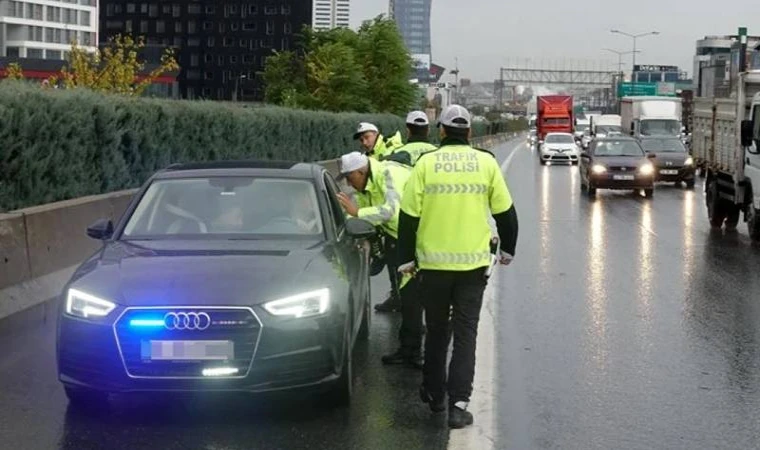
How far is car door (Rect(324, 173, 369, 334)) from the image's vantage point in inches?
310

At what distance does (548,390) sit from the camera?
25.7ft

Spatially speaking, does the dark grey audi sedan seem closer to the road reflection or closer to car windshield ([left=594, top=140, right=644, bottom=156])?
the road reflection

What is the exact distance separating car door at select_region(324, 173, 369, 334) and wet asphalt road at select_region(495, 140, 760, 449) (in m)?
1.11

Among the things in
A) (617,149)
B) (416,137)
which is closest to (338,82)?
(617,149)

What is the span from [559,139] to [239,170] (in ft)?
159

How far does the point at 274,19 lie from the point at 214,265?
142 meters

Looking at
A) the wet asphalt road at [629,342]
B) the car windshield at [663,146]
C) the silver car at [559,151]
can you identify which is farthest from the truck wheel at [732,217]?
the silver car at [559,151]

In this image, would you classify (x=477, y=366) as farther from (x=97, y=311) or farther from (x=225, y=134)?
(x=225, y=134)

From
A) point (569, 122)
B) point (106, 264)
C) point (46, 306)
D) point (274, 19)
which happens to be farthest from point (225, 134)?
point (274, 19)

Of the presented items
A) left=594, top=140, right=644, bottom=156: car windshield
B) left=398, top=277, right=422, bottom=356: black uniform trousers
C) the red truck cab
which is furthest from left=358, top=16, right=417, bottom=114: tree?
left=398, top=277, right=422, bottom=356: black uniform trousers

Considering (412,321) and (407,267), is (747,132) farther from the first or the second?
(407,267)

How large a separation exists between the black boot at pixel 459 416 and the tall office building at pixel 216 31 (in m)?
140

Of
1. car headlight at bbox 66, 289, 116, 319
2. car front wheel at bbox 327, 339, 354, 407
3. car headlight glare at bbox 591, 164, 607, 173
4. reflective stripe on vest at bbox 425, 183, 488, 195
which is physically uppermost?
car headlight glare at bbox 591, 164, 607, 173

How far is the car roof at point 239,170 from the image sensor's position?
336 inches
